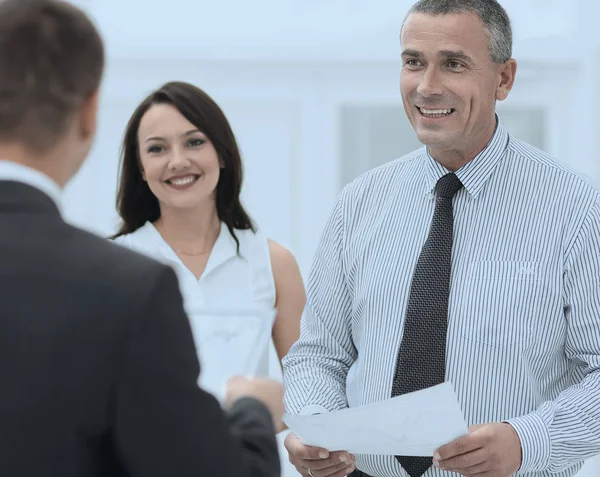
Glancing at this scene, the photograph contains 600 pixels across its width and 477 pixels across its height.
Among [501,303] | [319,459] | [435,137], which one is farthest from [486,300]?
[319,459]

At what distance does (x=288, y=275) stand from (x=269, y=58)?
2245 mm

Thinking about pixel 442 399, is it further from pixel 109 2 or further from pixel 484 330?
pixel 109 2

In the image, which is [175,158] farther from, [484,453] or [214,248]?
[484,453]

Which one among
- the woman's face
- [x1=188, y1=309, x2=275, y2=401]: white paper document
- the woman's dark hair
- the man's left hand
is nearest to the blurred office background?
the woman's dark hair

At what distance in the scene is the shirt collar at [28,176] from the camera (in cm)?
111

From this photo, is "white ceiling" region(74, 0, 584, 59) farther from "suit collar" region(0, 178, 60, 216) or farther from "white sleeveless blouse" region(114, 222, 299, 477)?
"suit collar" region(0, 178, 60, 216)

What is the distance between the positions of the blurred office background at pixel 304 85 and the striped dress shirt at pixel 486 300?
2610 millimetres

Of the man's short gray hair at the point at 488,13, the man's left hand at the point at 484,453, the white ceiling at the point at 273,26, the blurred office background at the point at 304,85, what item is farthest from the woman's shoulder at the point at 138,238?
the white ceiling at the point at 273,26

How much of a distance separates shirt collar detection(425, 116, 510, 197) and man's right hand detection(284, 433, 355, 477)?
24.2 inches

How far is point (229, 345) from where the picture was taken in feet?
4.35

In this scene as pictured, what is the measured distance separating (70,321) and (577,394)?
116cm

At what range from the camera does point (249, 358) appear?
131 cm

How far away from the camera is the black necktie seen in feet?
6.51

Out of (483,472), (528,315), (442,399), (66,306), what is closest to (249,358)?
(66,306)
